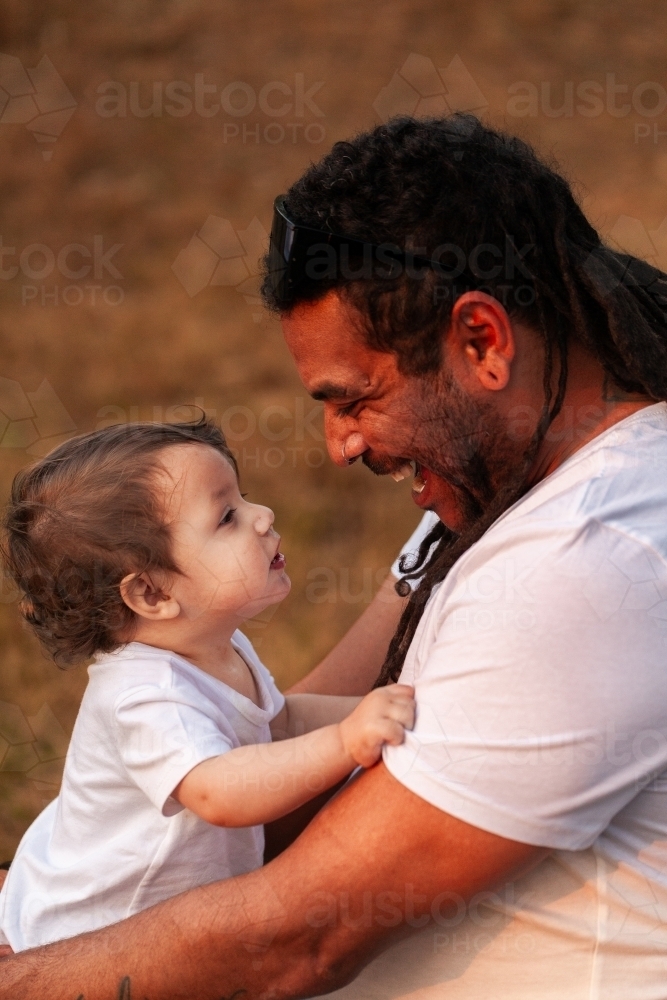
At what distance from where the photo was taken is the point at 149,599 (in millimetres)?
2141

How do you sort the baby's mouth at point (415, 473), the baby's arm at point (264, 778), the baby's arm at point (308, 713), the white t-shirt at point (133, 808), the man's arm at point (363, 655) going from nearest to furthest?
the baby's arm at point (264, 778), the white t-shirt at point (133, 808), the baby's mouth at point (415, 473), the baby's arm at point (308, 713), the man's arm at point (363, 655)

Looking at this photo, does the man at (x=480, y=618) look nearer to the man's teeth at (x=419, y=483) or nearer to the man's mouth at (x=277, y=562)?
the man's teeth at (x=419, y=483)

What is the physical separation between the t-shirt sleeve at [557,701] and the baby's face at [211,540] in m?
0.59

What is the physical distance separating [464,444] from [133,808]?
0.89 m

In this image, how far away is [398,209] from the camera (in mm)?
2006

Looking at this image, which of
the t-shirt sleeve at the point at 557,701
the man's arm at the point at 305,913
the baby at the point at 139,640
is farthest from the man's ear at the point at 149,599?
the t-shirt sleeve at the point at 557,701

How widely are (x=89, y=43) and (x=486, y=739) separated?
313 inches

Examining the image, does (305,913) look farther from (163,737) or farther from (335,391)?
(335,391)

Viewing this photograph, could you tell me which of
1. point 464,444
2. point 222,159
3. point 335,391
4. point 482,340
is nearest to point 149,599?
point 335,391

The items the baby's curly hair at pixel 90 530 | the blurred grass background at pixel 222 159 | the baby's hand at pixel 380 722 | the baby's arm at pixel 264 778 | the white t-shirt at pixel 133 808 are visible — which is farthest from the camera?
the blurred grass background at pixel 222 159

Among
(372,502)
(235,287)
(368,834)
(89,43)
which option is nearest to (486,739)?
(368,834)

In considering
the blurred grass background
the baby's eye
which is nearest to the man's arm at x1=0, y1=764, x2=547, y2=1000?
the baby's eye

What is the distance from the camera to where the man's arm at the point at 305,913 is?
5.41 ft

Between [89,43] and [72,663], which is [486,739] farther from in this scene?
[89,43]
